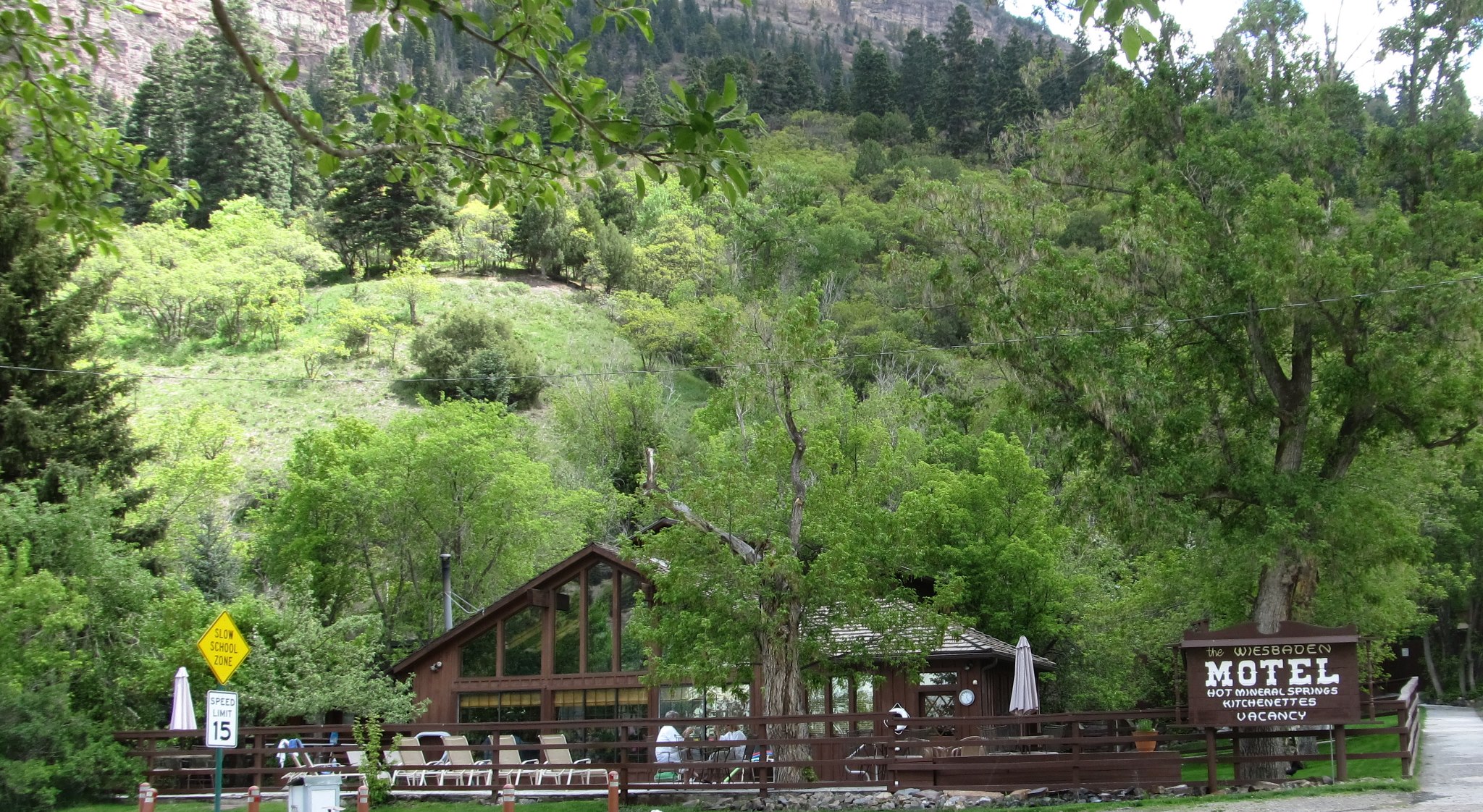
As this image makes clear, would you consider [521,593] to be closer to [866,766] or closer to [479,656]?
[479,656]

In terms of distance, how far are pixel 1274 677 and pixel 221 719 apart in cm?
1317

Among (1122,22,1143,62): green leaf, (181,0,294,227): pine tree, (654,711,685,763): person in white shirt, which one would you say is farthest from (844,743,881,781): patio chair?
(181,0,294,227): pine tree

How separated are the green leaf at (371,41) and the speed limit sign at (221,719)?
8451 mm

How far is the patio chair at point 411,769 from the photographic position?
752 inches

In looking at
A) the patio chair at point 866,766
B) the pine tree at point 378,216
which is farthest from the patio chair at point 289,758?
the pine tree at point 378,216

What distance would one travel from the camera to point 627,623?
24172mm

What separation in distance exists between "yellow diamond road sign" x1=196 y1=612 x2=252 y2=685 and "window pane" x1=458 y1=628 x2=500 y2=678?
1208 centimetres

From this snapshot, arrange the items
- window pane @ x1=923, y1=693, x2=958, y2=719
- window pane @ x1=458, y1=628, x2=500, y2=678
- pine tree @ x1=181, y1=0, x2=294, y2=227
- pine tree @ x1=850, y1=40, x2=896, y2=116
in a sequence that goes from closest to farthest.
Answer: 1. window pane @ x1=923, y1=693, x2=958, y2=719
2. window pane @ x1=458, y1=628, x2=500, y2=678
3. pine tree @ x1=181, y1=0, x2=294, y2=227
4. pine tree @ x1=850, y1=40, x2=896, y2=116

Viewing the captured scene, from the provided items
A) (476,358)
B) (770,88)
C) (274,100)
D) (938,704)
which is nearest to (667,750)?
(938,704)

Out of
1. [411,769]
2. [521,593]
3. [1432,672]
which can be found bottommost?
[1432,672]

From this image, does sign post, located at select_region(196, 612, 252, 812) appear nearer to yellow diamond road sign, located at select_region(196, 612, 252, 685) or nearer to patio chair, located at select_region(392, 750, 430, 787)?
yellow diamond road sign, located at select_region(196, 612, 252, 685)

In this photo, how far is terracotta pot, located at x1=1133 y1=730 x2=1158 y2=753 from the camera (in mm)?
16203

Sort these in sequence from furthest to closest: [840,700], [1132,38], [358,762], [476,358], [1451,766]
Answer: [476,358], [840,700], [358,762], [1451,766], [1132,38]

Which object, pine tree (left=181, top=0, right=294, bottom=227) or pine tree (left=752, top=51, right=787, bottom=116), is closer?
pine tree (left=181, top=0, right=294, bottom=227)
